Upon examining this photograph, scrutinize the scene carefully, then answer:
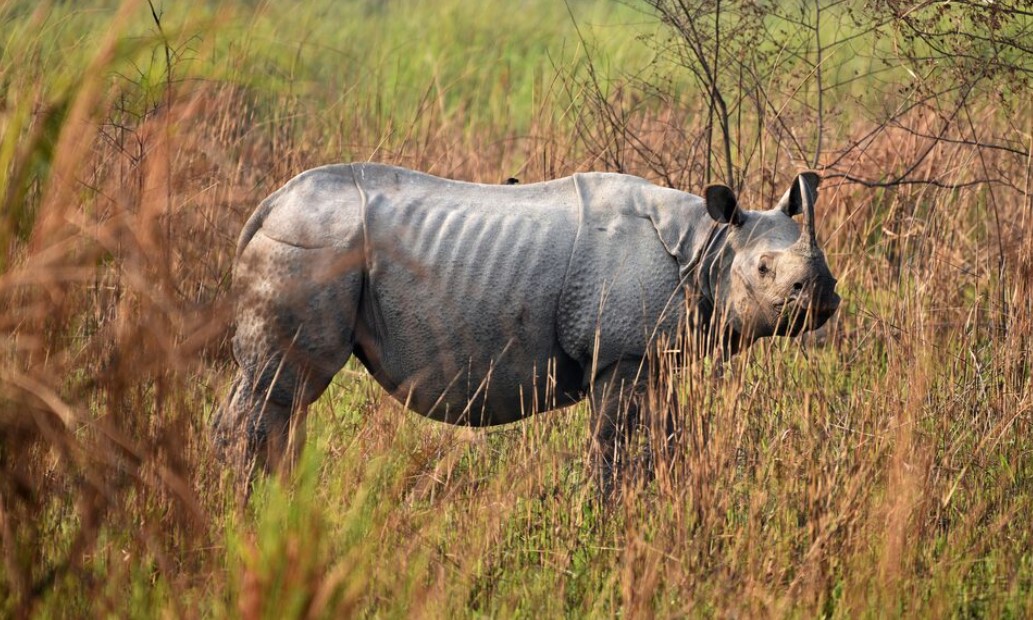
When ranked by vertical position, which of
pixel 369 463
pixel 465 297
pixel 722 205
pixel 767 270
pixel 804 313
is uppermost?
pixel 722 205

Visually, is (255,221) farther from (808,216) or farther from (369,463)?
(808,216)

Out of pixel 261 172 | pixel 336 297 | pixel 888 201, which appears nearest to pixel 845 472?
pixel 336 297

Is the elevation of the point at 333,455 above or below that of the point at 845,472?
below

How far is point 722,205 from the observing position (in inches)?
165

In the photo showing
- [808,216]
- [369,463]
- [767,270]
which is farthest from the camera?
[767,270]

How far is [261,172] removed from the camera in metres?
7.18

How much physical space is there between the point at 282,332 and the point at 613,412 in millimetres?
1010

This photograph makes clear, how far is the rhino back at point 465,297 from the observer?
13.6ft

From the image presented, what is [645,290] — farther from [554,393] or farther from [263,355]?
[263,355]

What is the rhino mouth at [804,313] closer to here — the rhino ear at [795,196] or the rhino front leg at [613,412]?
the rhino ear at [795,196]

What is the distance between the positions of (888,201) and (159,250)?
5256mm

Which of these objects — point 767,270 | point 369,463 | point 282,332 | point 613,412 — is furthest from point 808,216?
point 282,332

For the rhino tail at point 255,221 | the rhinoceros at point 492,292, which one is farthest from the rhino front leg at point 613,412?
the rhino tail at point 255,221

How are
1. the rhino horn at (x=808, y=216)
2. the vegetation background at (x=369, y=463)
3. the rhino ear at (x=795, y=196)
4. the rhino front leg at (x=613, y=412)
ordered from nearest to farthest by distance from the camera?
the vegetation background at (x=369, y=463)
the rhino horn at (x=808, y=216)
the rhino front leg at (x=613, y=412)
the rhino ear at (x=795, y=196)
